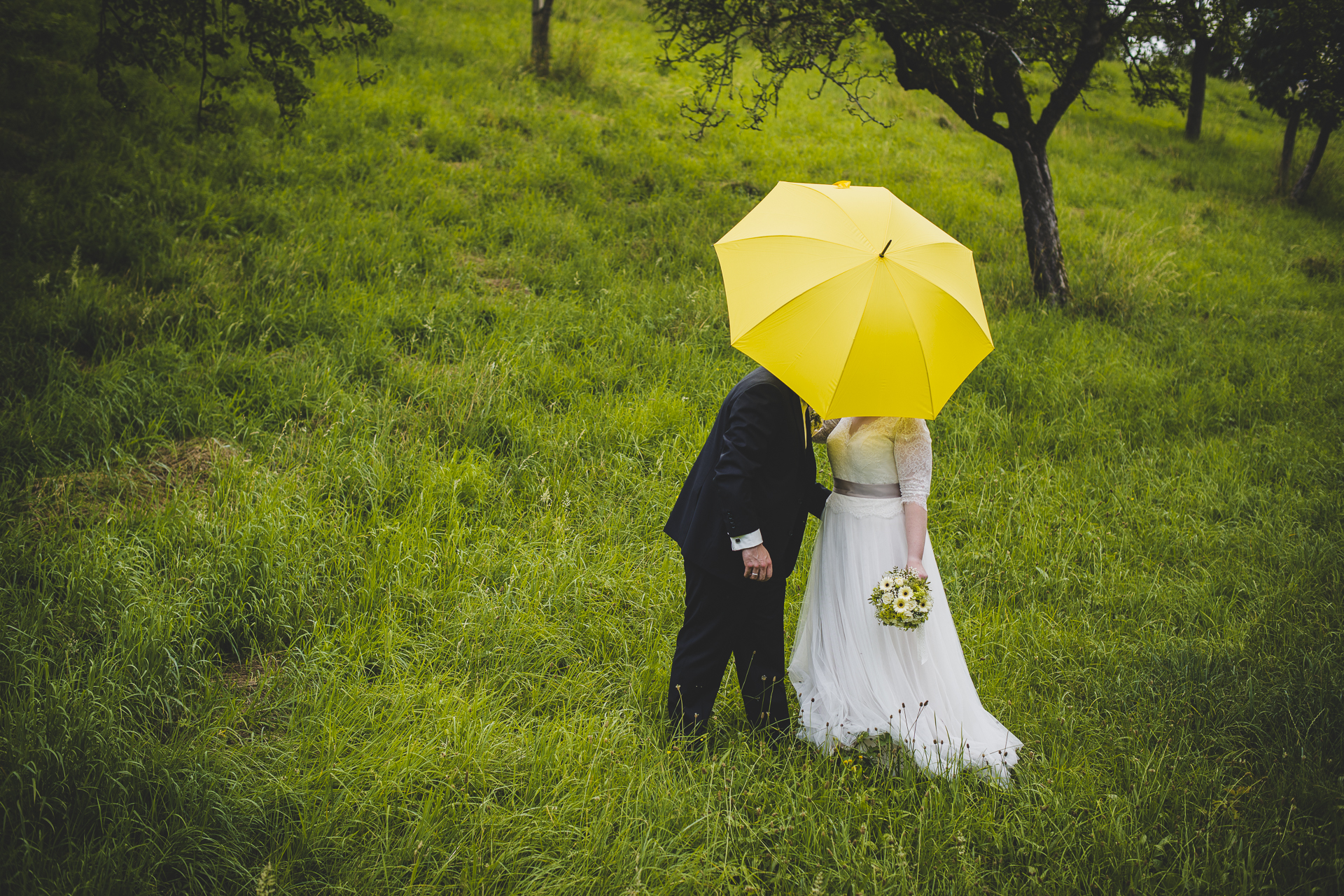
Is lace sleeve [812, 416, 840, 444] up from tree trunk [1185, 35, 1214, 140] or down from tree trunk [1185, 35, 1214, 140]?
down

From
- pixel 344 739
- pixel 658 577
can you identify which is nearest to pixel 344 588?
pixel 344 739

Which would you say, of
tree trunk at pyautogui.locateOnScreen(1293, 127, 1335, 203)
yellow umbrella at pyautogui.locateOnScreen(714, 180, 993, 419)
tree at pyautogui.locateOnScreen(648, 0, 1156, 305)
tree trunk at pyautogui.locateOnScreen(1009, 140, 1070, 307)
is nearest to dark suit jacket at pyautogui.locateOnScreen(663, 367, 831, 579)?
yellow umbrella at pyautogui.locateOnScreen(714, 180, 993, 419)

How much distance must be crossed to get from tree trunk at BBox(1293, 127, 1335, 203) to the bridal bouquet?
61.1ft

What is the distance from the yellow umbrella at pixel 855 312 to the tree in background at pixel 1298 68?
9545 mm

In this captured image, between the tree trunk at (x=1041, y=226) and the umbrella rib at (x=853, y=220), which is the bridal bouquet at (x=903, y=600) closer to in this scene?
the umbrella rib at (x=853, y=220)

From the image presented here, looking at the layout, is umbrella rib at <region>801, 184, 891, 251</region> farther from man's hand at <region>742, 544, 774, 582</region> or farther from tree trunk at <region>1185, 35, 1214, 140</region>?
tree trunk at <region>1185, 35, 1214, 140</region>

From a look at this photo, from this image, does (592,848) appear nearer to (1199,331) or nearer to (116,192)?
(116,192)

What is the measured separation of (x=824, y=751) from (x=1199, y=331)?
27.3 feet

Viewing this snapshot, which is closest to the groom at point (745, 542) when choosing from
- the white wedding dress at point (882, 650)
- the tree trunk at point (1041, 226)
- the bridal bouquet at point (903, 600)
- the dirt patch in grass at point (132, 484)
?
the white wedding dress at point (882, 650)

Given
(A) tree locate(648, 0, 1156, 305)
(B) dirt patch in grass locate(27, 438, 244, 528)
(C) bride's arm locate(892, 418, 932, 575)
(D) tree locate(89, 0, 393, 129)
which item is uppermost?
(A) tree locate(648, 0, 1156, 305)

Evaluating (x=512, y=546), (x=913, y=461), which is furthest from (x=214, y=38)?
(x=913, y=461)

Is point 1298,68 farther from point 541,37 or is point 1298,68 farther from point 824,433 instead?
point 824,433

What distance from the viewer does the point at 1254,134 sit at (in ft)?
69.9

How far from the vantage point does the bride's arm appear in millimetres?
2908
